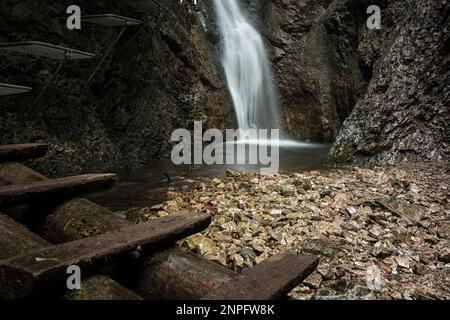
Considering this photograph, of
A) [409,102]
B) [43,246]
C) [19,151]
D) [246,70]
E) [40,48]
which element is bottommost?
[43,246]

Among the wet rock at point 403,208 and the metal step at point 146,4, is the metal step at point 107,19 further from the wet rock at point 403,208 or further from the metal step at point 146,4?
the wet rock at point 403,208

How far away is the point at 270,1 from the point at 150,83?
31.4 feet

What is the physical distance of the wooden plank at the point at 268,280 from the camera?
1.62 m

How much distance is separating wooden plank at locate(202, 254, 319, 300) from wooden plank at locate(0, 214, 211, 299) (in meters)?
0.51

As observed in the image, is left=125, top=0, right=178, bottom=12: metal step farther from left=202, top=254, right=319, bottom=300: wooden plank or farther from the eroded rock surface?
left=202, top=254, right=319, bottom=300: wooden plank

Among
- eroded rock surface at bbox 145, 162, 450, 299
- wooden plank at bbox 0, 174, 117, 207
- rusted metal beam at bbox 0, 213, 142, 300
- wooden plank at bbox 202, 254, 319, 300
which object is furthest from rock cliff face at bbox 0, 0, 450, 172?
wooden plank at bbox 202, 254, 319, 300

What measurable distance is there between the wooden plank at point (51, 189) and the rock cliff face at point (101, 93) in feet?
13.1

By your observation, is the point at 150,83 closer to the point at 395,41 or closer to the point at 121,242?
the point at 395,41

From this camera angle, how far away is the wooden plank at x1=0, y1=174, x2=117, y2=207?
236 cm

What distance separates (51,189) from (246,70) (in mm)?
13270

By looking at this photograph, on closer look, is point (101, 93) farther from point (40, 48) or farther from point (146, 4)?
point (40, 48)

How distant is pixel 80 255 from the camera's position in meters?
1.73

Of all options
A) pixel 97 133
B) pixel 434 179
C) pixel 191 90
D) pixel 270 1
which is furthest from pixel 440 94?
pixel 270 1

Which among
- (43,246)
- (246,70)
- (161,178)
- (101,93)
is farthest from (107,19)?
(246,70)
